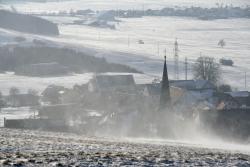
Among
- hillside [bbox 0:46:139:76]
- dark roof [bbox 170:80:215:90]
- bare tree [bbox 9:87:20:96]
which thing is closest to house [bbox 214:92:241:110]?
dark roof [bbox 170:80:215:90]

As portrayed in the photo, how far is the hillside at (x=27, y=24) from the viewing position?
73.2 meters

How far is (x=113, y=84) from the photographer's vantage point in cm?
3722

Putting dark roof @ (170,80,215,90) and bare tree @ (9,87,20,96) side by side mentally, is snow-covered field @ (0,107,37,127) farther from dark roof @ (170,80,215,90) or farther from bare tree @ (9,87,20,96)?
dark roof @ (170,80,215,90)

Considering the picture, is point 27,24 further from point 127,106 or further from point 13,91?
point 127,106

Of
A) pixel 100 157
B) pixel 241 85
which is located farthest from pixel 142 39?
pixel 100 157

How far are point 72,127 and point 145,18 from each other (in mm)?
78502

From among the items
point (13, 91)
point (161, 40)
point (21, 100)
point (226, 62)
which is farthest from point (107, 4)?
point (21, 100)

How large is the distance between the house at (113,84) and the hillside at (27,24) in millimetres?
35799

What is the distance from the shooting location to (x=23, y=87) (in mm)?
38812

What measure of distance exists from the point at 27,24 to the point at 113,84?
39.9m

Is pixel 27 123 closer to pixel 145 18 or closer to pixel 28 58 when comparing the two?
Result: pixel 28 58

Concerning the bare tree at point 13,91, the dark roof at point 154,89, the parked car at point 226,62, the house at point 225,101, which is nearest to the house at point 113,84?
the dark roof at point 154,89

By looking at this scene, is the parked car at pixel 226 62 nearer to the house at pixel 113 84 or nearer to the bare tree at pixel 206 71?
the bare tree at pixel 206 71

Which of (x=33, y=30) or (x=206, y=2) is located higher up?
(x=206, y=2)
